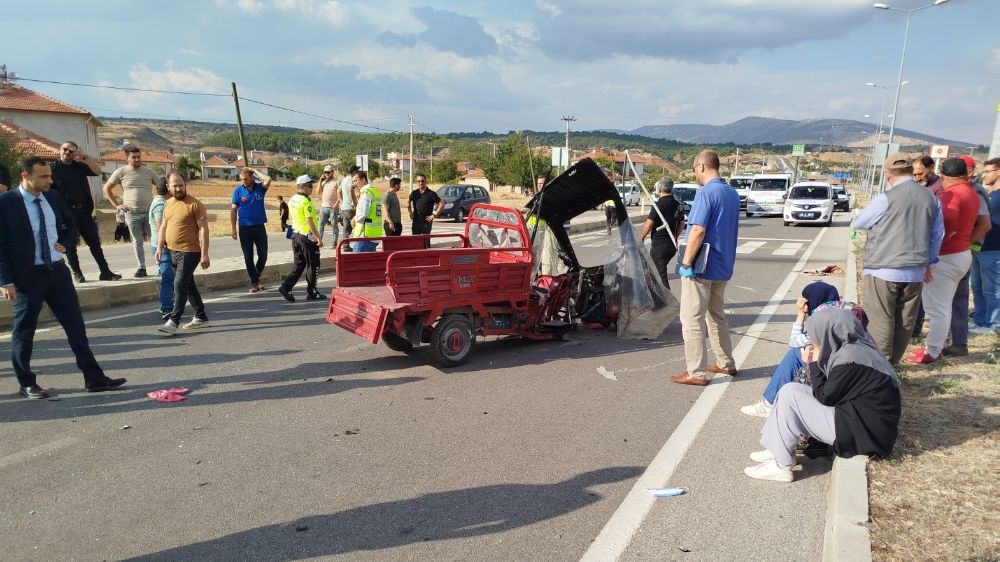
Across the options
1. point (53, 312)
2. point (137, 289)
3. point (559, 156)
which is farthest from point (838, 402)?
point (559, 156)

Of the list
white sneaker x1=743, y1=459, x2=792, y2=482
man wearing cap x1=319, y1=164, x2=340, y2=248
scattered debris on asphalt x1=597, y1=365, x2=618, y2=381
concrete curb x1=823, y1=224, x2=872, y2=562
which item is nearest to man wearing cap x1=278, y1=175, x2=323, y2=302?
man wearing cap x1=319, y1=164, x2=340, y2=248

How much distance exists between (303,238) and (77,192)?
11.0 feet

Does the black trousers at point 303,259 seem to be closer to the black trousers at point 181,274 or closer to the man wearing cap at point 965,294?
the black trousers at point 181,274

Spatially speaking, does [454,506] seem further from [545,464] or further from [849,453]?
[849,453]

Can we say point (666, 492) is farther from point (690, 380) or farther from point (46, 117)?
point (46, 117)

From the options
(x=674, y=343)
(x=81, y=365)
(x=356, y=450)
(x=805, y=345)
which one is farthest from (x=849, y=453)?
(x=81, y=365)

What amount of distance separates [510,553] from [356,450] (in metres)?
1.55

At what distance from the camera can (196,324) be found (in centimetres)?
748

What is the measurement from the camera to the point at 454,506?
11.5 ft

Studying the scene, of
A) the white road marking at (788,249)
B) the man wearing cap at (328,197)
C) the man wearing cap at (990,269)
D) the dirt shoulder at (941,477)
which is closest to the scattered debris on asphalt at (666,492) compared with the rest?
the dirt shoulder at (941,477)

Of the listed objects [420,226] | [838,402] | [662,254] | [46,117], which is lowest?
[838,402]

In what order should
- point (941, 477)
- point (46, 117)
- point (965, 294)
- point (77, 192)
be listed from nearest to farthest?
point (941, 477), point (965, 294), point (77, 192), point (46, 117)

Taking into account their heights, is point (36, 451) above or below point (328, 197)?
below

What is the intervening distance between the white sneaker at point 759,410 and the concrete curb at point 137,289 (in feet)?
25.1
